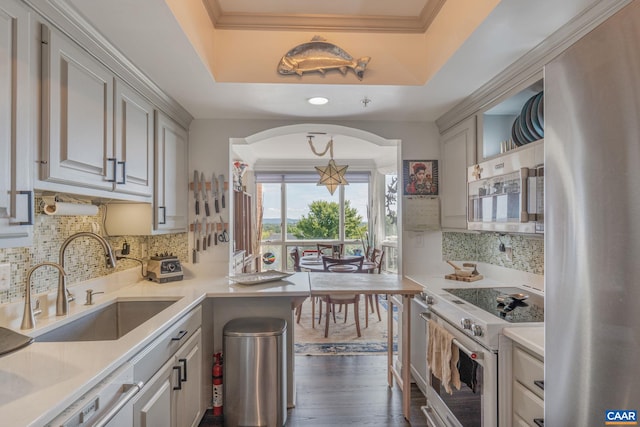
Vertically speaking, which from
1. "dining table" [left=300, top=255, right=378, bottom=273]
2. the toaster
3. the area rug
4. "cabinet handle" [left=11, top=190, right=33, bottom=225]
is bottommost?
the area rug

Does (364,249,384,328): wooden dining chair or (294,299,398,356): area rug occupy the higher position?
(364,249,384,328): wooden dining chair

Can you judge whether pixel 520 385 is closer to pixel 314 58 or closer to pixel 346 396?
pixel 346 396

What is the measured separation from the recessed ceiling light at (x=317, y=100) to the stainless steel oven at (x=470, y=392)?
5.32 ft

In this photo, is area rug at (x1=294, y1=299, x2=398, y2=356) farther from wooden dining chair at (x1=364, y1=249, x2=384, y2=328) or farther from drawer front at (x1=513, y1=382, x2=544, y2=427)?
drawer front at (x1=513, y1=382, x2=544, y2=427)

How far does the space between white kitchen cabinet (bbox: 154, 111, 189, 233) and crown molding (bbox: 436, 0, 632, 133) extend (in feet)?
6.98

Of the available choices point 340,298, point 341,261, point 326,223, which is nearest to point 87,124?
point 341,261

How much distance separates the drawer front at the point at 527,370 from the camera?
129 centimetres

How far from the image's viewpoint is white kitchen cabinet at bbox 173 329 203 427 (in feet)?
5.81

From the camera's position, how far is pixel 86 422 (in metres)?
0.94

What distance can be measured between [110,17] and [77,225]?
1.18 metres

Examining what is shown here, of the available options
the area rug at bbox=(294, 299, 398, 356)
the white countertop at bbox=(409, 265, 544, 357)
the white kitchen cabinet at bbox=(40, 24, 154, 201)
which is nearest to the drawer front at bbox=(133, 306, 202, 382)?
the white kitchen cabinet at bbox=(40, 24, 154, 201)

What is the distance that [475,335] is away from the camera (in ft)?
5.19

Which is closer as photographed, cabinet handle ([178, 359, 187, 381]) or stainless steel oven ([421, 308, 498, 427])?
stainless steel oven ([421, 308, 498, 427])

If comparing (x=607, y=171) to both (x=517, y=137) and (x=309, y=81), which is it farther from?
(x=309, y=81)
